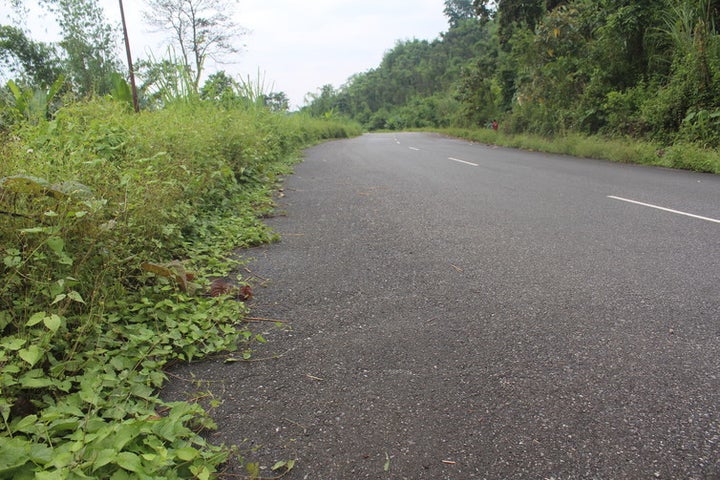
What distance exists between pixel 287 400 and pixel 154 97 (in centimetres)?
897

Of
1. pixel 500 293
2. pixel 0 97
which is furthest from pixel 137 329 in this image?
pixel 0 97

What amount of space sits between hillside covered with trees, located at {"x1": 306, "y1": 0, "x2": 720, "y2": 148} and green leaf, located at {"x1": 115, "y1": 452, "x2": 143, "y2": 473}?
13.2m

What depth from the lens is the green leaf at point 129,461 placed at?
5.21 ft

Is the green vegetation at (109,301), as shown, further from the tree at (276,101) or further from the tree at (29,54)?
the tree at (29,54)

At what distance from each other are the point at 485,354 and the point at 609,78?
52.9 feet

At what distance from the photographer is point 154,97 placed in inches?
372

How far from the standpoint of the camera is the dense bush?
1.76m

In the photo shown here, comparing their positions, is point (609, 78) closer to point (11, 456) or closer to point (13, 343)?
point (13, 343)

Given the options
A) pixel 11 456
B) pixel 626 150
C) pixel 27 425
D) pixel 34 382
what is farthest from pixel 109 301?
pixel 626 150

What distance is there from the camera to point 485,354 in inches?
103

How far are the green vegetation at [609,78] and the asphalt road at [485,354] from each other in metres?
8.13

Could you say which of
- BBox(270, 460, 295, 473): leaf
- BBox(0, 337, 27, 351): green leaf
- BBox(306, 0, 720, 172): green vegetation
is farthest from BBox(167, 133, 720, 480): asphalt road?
BBox(306, 0, 720, 172): green vegetation

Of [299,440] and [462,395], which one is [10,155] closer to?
[299,440]

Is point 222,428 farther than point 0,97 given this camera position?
No
